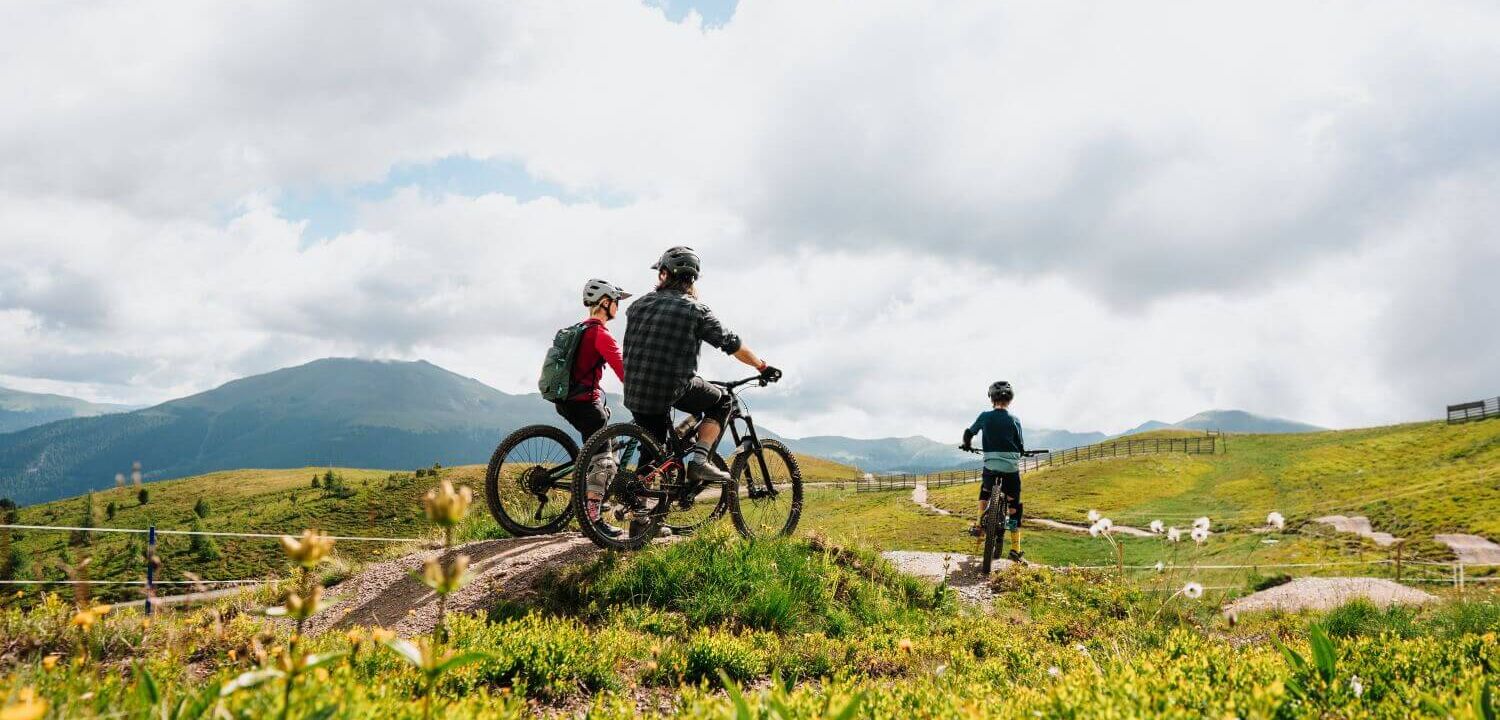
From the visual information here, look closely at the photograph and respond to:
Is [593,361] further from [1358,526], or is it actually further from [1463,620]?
[1358,526]

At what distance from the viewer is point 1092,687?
11.8 feet

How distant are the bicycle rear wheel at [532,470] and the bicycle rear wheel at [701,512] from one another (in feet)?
4.42

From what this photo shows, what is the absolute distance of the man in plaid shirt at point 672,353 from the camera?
8289 mm

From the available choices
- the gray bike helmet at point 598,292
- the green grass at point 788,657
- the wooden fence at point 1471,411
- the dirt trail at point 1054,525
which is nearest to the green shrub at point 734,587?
the green grass at point 788,657

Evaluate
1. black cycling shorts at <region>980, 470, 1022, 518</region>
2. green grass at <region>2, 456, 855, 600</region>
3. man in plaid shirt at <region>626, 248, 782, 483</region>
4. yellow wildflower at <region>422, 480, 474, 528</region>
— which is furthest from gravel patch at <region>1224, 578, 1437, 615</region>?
green grass at <region>2, 456, 855, 600</region>

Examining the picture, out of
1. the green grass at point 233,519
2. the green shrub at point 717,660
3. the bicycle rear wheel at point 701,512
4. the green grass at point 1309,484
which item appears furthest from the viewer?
the green grass at point 233,519

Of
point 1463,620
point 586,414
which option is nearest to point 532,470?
point 586,414

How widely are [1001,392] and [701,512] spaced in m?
7.07

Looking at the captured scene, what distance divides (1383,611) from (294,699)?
12843 mm

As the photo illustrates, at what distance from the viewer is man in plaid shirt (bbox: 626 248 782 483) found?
8.29 metres

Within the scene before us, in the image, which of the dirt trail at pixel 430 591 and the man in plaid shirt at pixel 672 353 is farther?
the man in plaid shirt at pixel 672 353

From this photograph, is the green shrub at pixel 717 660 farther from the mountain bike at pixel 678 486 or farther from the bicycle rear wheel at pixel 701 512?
the bicycle rear wheel at pixel 701 512

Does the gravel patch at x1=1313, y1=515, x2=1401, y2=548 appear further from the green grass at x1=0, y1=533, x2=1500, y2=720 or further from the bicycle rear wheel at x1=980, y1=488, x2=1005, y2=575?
the green grass at x1=0, y1=533, x2=1500, y2=720

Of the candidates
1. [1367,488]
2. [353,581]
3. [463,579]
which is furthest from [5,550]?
[1367,488]
